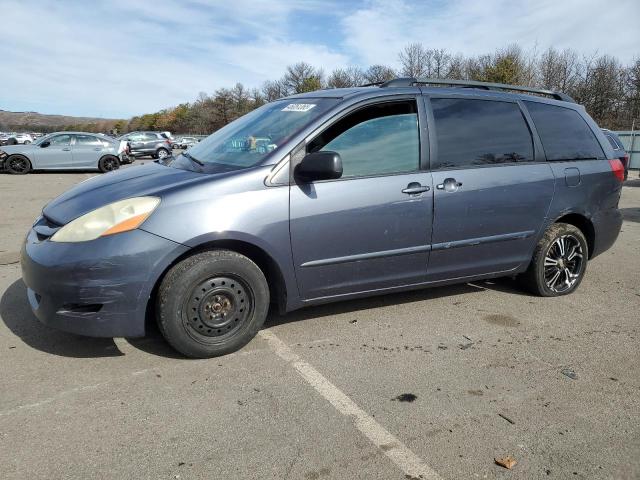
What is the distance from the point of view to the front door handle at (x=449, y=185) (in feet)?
12.6

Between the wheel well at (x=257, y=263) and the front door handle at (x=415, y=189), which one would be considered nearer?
the wheel well at (x=257, y=263)

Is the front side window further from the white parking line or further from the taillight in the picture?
the taillight

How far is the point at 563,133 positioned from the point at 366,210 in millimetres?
2318

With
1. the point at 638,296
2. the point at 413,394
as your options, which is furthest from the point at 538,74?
the point at 413,394

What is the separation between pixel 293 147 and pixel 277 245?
2.23ft

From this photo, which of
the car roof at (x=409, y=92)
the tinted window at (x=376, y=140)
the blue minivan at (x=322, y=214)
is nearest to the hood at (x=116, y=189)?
the blue minivan at (x=322, y=214)

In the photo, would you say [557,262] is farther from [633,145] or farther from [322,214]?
[633,145]

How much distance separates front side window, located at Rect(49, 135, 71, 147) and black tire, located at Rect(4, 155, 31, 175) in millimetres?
1028

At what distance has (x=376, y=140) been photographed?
372 centimetres

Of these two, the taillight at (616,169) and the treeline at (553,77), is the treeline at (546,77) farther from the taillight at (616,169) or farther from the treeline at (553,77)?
the taillight at (616,169)

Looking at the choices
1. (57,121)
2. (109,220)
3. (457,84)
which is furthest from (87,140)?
(57,121)

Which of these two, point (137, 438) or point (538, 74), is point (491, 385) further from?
point (538, 74)

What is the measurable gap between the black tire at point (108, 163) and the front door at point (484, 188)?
55.3 ft

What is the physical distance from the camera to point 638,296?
15.9 ft
